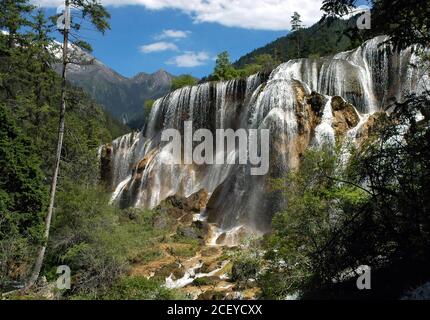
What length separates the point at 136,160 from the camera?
44.6 metres

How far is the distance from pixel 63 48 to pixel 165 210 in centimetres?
1510

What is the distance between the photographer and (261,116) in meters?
29.2

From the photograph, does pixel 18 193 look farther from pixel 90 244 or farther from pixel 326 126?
pixel 326 126

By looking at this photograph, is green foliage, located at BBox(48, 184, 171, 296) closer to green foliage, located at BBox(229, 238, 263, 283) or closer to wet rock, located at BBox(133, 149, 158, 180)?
green foliage, located at BBox(229, 238, 263, 283)

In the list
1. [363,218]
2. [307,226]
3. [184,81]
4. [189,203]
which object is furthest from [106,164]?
[363,218]

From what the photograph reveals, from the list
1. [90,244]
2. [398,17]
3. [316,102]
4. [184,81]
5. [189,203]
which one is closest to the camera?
[398,17]

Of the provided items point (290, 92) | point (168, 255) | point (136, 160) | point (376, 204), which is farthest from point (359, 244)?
point (136, 160)

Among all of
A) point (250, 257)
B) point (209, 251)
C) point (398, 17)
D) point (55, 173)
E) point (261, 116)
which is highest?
point (261, 116)

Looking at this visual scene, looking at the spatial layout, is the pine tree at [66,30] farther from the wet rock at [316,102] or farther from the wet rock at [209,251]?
the wet rock at [316,102]

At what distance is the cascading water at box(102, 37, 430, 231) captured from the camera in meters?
26.4

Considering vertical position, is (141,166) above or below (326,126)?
below

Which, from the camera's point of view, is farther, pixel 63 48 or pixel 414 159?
pixel 63 48

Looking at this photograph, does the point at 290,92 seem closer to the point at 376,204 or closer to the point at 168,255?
the point at 168,255

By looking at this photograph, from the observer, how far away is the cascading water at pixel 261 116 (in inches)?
1041
